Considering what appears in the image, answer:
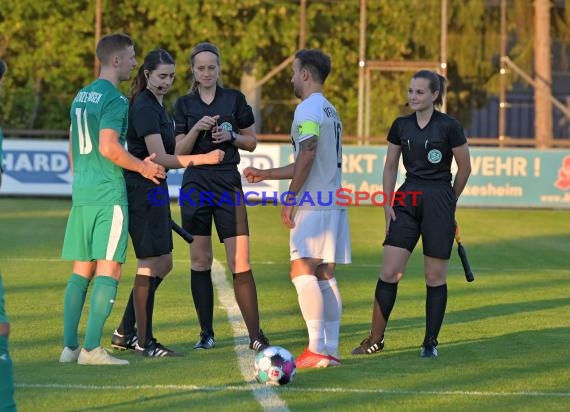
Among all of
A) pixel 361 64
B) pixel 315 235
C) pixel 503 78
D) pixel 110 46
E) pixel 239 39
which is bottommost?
pixel 315 235

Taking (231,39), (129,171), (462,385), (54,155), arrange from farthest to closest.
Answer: (231,39) < (54,155) < (129,171) < (462,385)

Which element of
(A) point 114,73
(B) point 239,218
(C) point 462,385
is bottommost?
(C) point 462,385

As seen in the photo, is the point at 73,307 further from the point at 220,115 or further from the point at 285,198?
the point at 220,115

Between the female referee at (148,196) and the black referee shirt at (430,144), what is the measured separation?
135 centimetres

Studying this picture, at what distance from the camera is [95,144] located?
8578 mm

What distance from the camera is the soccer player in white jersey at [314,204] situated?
28.5ft

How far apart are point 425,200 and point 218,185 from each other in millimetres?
1458

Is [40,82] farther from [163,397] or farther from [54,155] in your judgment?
[163,397]

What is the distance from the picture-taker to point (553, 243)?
1961 cm

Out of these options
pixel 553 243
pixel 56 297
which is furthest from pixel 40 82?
pixel 56 297

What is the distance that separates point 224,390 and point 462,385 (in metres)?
1.46

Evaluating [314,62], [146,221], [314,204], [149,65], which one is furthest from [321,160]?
[149,65]

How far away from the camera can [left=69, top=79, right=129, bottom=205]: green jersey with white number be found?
850 centimetres

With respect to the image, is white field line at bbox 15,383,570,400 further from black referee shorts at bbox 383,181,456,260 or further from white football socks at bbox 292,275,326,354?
black referee shorts at bbox 383,181,456,260
